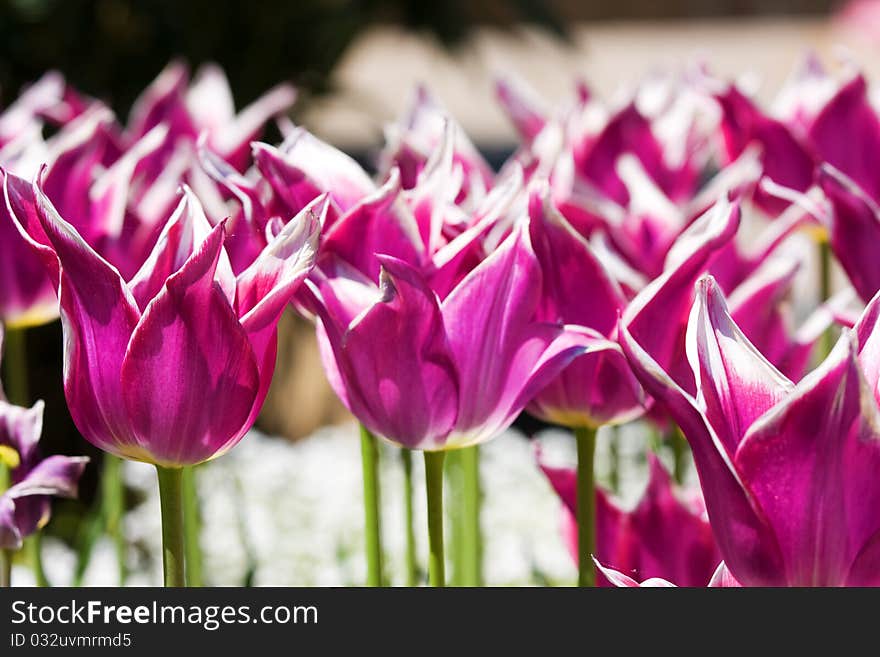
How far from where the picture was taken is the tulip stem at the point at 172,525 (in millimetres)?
503

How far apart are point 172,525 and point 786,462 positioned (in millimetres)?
213

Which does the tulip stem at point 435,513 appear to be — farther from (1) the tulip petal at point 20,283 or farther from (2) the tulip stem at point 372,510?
(1) the tulip petal at point 20,283

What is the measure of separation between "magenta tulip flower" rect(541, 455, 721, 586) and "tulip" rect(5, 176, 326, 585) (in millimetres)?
182

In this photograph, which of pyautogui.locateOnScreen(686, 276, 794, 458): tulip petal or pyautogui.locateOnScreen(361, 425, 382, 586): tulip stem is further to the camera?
pyautogui.locateOnScreen(361, 425, 382, 586): tulip stem

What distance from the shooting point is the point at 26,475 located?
0.56m

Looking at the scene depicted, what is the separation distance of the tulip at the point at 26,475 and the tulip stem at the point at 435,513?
0.13m

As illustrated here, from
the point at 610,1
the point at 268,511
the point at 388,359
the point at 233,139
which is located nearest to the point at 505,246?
the point at 388,359

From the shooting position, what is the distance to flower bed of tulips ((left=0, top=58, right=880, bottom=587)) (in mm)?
436

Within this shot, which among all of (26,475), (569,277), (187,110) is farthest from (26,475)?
(187,110)

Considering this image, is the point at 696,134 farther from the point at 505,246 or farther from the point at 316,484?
the point at 316,484

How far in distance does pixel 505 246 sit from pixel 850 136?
0.39m

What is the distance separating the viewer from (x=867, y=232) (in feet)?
2.13

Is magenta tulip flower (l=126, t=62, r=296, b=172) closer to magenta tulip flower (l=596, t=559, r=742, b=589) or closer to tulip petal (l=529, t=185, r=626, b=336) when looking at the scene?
tulip petal (l=529, t=185, r=626, b=336)

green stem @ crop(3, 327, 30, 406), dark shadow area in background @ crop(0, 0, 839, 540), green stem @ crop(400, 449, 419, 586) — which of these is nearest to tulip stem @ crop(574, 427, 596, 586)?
green stem @ crop(400, 449, 419, 586)
